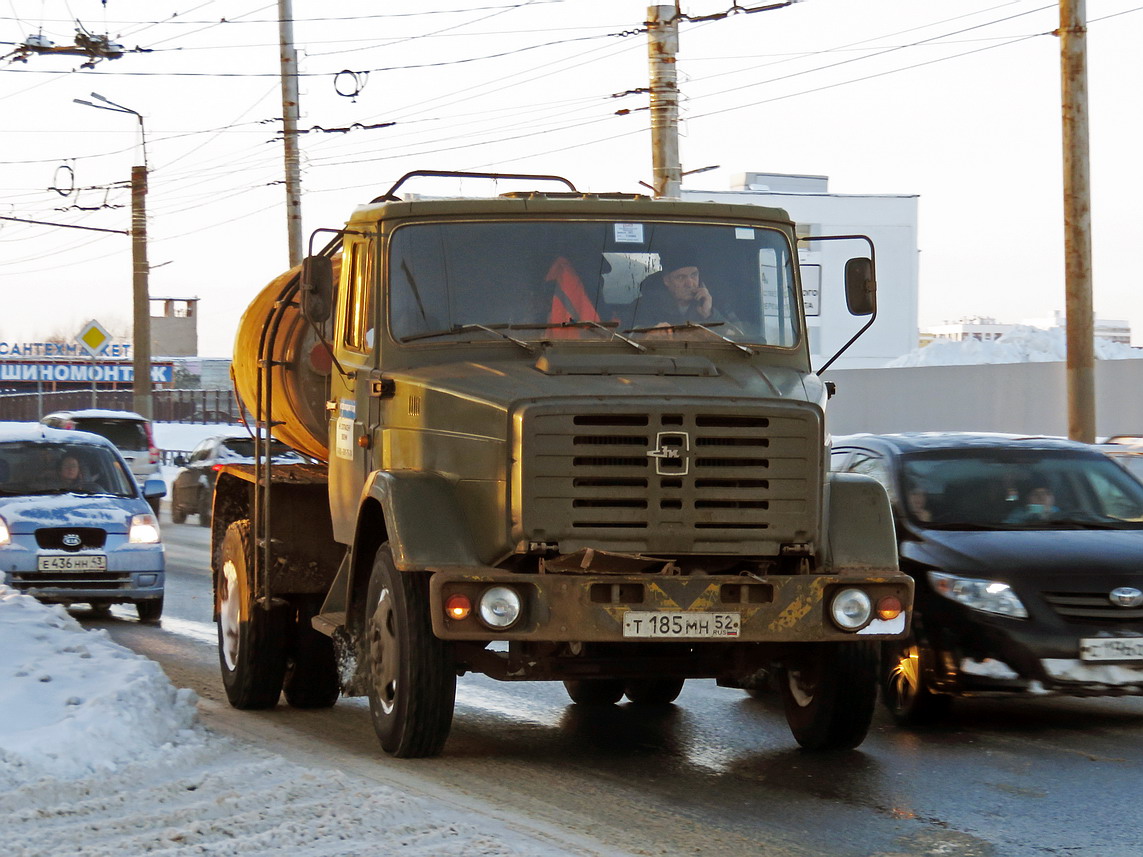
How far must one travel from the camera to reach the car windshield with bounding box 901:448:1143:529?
946cm

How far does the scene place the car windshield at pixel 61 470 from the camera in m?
14.9

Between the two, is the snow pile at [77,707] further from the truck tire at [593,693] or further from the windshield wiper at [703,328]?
the windshield wiper at [703,328]

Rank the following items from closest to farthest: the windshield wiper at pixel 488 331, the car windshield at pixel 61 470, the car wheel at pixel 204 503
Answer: the windshield wiper at pixel 488 331, the car windshield at pixel 61 470, the car wheel at pixel 204 503

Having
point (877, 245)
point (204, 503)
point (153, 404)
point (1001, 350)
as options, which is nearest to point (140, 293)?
point (204, 503)

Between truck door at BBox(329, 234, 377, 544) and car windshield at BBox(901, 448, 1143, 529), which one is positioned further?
car windshield at BBox(901, 448, 1143, 529)

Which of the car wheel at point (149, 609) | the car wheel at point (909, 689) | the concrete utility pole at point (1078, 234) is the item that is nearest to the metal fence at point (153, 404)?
the concrete utility pole at point (1078, 234)

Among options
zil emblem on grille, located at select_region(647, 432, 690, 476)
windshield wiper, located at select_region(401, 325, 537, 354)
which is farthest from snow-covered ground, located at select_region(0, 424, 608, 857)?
windshield wiper, located at select_region(401, 325, 537, 354)

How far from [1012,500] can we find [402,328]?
369 centimetres

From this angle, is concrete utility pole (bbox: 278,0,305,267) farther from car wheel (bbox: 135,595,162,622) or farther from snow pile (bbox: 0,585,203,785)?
snow pile (bbox: 0,585,203,785)

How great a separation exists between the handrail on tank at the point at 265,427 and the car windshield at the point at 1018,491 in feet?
11.3

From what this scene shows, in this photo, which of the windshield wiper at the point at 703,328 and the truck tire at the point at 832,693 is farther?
the windshield wiper at the point at 703,328

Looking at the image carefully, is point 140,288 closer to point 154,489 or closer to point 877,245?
point 154,489

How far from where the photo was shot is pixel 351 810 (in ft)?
20.2

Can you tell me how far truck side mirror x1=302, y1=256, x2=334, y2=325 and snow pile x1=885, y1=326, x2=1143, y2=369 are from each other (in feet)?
140
